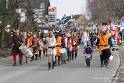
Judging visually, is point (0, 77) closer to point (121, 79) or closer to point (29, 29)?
point (121, 79)

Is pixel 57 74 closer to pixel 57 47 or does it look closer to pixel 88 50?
pixel 88 50

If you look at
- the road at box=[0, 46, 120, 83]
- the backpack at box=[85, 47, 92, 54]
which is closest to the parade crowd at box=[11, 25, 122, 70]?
the backpack at box=[85, 47, 92, 54]

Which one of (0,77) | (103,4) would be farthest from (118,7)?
(0,77)

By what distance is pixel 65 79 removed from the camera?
21078 mm

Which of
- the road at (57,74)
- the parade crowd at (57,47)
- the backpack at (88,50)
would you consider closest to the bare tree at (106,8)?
the parade crowd at (57,47)

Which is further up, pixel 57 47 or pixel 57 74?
pixel 57 47

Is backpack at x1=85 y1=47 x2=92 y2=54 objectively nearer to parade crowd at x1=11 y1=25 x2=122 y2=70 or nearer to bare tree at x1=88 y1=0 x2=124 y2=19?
parade crowd at x1=11 y1=25 x2=122 y2=70

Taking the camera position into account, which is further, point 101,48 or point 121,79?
point 101,48

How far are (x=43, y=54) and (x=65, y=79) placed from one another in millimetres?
17920

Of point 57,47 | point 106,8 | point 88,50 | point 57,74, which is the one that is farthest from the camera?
point 106,8

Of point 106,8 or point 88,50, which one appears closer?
point 88,50

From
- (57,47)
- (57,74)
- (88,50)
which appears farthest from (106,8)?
(57,74)

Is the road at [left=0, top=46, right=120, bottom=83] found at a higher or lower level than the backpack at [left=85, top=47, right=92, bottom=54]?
lower

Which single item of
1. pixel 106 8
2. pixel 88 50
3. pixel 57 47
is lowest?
pixel 88 50
